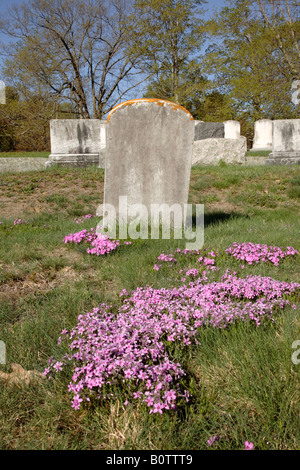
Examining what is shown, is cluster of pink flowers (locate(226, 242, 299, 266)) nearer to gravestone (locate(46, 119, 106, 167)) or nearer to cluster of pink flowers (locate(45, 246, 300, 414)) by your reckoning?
cluster of pink flowers (locate(45, 246, 300, 414))

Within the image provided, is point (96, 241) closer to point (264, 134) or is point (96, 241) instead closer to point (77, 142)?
point (77, 142)

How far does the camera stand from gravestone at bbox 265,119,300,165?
13.1 meters

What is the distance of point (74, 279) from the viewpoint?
3.68 m

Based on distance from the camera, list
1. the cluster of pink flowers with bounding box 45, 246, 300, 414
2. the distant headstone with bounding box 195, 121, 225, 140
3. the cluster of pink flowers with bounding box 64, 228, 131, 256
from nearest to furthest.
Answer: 1. the cluster of pink flowers with bounding box 45, 246, 300, 414
2. the cluster of pink flowers with bounding box 64, 228, 131, 256
3. the distant headstone with bounding box 195, 121, 225, 140

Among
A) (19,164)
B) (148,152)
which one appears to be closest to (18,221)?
(148,152)

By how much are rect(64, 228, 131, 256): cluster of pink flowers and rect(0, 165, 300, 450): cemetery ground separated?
9 centimetres

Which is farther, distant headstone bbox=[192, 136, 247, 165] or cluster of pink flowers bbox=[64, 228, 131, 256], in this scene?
distant headstone bbox=[192, 136, 247, 165]

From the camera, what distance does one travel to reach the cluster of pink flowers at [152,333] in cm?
180

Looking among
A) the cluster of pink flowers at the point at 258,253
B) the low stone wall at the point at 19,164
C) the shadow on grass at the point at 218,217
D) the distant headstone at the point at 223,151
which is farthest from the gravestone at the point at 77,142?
the cluster of pink flowers at the point at 258,253

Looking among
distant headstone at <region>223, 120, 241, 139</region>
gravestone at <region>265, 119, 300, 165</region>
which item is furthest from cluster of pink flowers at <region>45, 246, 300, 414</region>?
distant headstone at <region>223, 120, 241, 139</region>

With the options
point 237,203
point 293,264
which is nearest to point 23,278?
point 293,264

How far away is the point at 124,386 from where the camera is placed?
1.82 meters

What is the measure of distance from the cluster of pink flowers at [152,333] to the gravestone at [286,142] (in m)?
11.3

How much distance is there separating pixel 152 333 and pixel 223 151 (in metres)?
12.9
